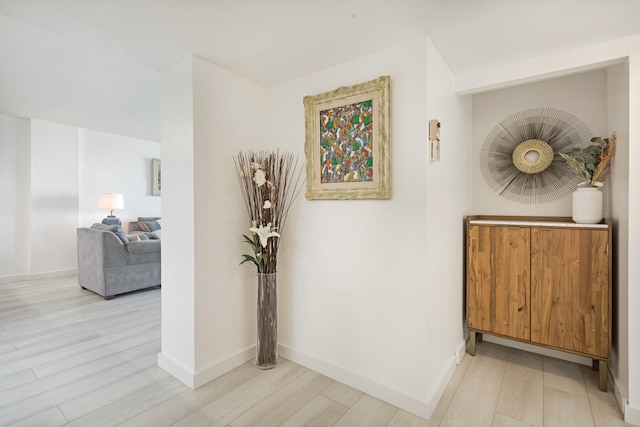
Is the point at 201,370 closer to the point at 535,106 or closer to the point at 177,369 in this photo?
the point at 177,369

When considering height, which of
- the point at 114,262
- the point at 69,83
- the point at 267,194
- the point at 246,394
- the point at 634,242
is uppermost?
the point at 69,83

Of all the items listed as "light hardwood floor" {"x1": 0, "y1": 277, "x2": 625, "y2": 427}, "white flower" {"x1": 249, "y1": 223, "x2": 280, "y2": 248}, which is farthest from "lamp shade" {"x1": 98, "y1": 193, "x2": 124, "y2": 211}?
"white flower" {"x1": 249, "y1": 223, "x2": 280, "y2": 248}

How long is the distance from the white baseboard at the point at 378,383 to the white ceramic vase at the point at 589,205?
1.36m

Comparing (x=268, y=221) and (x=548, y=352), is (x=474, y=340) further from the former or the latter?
(x=268, y=221)

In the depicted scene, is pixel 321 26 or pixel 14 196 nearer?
pixel 321 26

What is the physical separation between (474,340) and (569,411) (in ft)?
2.43

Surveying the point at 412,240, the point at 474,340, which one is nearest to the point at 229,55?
the point at 412,240

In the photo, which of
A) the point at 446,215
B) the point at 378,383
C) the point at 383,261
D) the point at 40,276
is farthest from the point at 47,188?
the point at 446,215

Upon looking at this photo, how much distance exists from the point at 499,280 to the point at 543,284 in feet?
0.92

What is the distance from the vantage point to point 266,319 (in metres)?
2.32

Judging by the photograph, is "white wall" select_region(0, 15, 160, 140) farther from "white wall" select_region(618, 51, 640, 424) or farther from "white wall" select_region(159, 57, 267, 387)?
"white wall" select_region(618, 51, 640, 424)

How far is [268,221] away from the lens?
2344mm

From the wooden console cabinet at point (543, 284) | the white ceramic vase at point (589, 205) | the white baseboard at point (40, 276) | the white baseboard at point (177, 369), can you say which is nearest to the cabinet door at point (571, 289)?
the wooden console cabinet at point (543, 284)

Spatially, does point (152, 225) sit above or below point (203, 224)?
below
